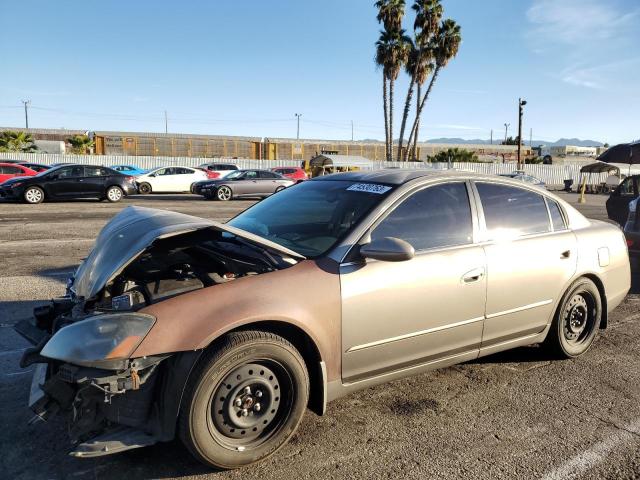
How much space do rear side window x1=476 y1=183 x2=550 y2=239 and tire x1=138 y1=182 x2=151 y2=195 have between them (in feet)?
72.3

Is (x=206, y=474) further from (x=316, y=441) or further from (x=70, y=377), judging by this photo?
(x=70, y=377)

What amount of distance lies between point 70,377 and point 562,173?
157 feet

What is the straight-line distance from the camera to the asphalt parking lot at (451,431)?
2.77 m

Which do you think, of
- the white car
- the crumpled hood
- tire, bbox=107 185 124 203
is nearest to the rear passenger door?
the crumpled hood

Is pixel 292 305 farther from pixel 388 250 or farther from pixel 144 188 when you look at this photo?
pixel 144 188

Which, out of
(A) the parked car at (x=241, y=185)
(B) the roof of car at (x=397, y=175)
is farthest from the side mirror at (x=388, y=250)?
(A) the parked car at (x=241, y=185)

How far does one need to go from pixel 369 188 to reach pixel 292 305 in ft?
3.97

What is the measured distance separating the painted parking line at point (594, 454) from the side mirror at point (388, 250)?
1.39 metres

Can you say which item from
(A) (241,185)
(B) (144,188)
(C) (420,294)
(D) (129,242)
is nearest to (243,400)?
(D) (129,242)

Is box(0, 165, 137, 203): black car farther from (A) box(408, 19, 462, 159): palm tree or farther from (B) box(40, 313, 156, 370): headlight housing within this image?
(A) box(408, 19, 462, 159): palm tree

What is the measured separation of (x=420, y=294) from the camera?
330 centimetres

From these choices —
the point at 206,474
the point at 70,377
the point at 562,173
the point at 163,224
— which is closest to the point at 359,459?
the point at 206,474

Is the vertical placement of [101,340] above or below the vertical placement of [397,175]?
below

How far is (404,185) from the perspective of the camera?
3.56 m
